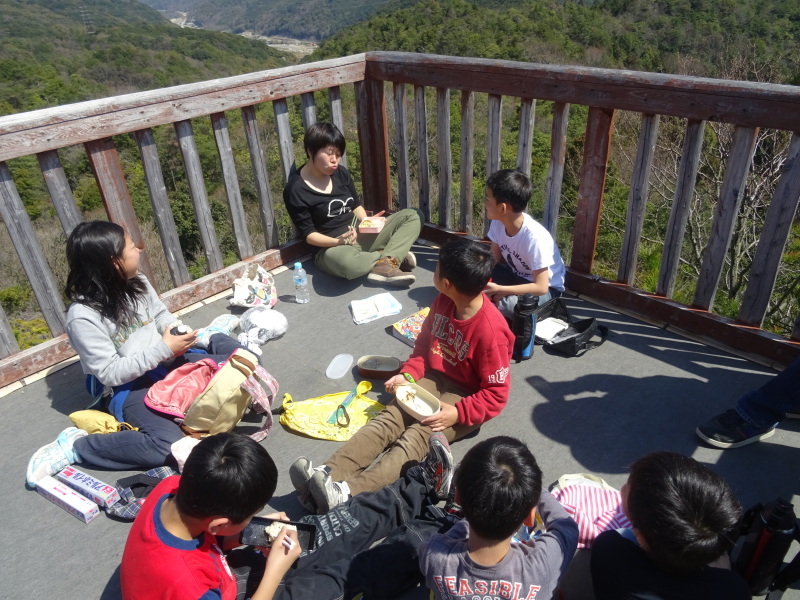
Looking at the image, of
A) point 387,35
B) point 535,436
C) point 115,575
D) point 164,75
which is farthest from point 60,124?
point 164,75

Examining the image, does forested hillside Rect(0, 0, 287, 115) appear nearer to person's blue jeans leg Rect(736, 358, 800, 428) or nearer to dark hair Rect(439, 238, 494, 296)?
dark hair Rect(439, 238, 494, 296)

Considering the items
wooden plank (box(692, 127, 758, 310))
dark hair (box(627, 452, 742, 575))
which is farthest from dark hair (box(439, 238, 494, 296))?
wooden plank (box(692, 127, 758, 310))

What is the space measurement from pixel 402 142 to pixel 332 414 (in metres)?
2.69

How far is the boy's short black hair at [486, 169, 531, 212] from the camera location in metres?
3.57


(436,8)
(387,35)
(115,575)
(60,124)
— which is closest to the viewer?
(115,575)

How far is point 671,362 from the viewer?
350 centimetres

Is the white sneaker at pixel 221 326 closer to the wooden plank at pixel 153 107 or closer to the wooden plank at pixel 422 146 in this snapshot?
the wooden plank at pixel 153 107

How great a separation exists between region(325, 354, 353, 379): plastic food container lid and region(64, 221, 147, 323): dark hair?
3.98 feet

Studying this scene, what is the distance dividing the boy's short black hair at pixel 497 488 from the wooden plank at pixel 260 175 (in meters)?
3.14

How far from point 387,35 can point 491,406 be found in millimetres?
50895

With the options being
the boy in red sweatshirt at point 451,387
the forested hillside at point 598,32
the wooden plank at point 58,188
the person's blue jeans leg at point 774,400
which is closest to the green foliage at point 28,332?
the wooden plank at point 58,188

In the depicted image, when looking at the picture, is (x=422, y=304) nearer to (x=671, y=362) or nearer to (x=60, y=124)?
(x=671, y=362)

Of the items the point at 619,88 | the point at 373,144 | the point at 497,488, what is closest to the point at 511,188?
the point at 619,88

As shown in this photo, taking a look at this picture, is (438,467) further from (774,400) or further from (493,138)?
(493,138)
